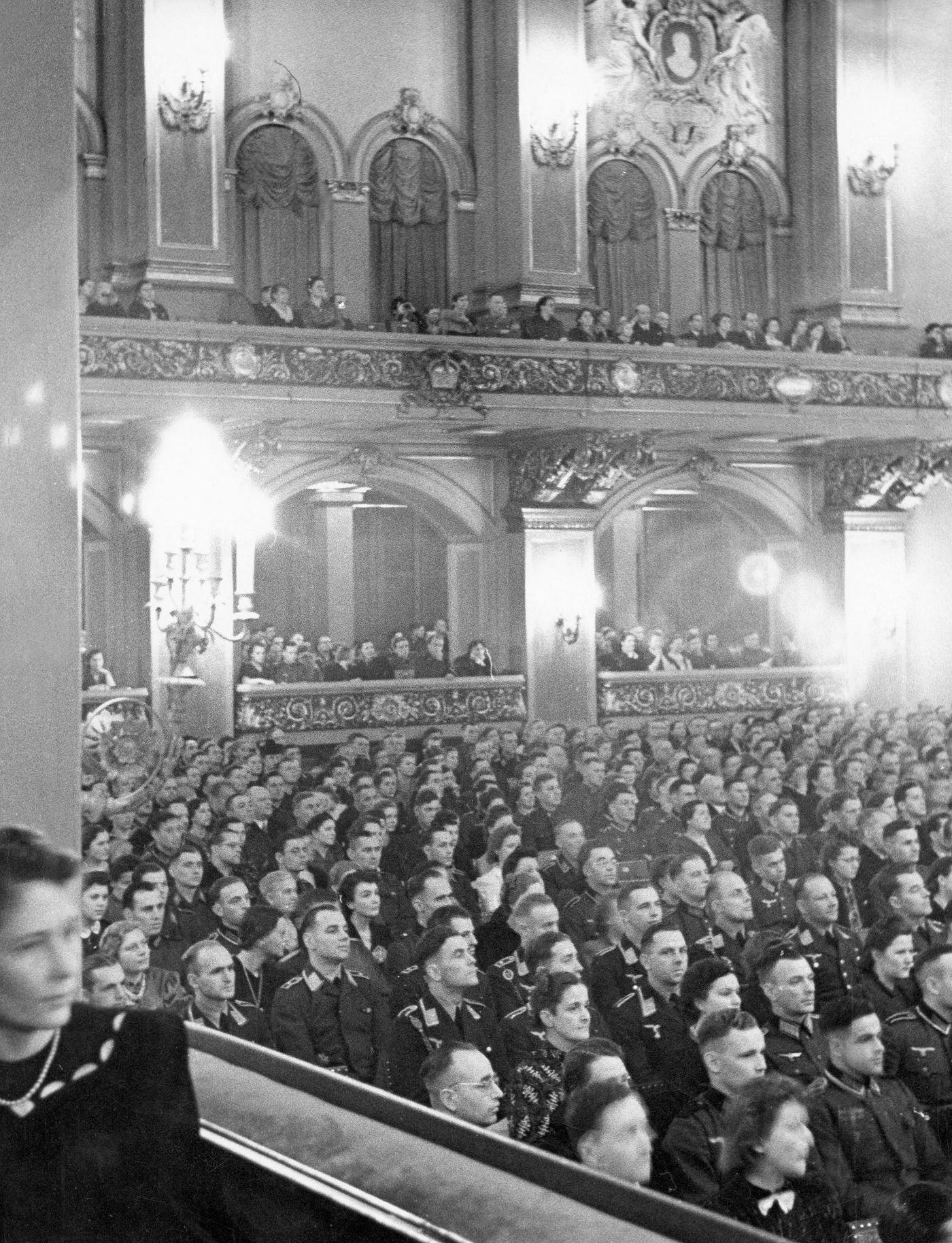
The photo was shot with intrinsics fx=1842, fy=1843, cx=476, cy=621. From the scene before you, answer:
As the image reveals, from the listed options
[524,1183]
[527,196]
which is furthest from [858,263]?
[524,1183]

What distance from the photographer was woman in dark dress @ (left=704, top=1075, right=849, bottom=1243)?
4609 millimetres

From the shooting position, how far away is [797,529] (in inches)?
928

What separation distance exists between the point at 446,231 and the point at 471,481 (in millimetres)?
3079

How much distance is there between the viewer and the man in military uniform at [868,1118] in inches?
219

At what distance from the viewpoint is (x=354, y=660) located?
19.7 meters

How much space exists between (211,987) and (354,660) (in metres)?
13.3

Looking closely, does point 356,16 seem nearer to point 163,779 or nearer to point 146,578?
point 146,578

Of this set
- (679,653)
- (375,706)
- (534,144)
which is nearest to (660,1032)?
(375,706)

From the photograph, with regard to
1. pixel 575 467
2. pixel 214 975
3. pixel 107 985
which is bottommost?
pixel 214 975

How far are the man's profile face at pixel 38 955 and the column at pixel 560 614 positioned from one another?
18299 mm

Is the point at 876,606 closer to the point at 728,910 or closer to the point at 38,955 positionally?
the point at 728,910

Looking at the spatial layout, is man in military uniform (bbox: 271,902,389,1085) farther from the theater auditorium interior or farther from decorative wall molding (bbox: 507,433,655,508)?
decorative wall molding (bbox: 507,433,655,508)

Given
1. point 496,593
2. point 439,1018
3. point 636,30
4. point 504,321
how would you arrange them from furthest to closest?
point 636,30 → point 496,593 → point 504,321 → point 439,1018

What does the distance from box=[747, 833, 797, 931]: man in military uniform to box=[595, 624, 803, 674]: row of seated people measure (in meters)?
11.2
